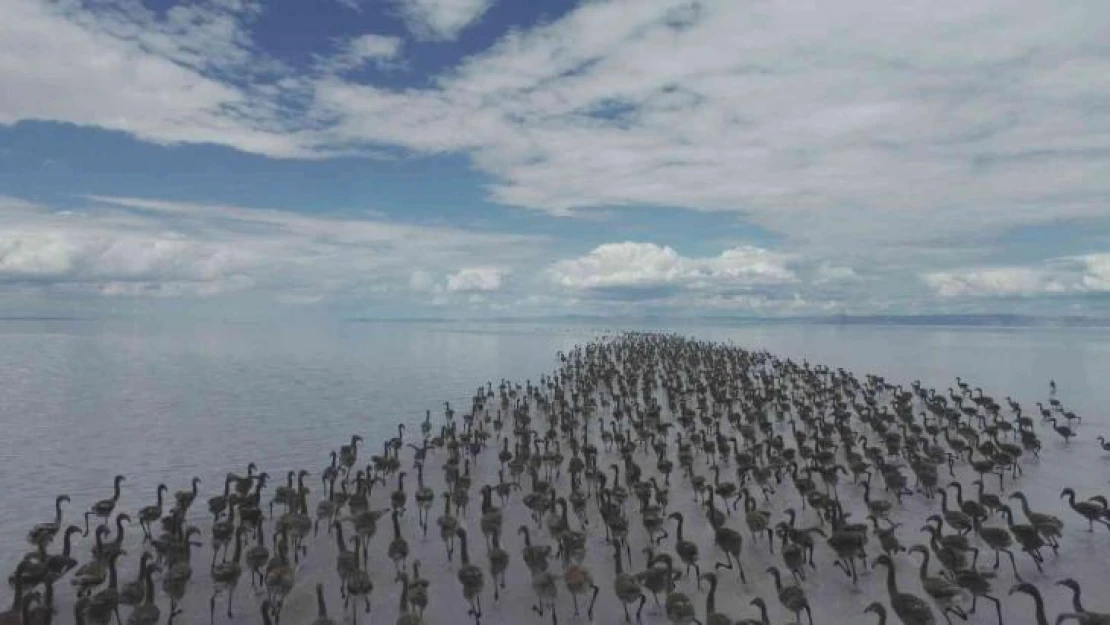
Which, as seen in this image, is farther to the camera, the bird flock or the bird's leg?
the bird flock

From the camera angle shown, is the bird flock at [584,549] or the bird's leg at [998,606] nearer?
the bird's leg at [998,606]

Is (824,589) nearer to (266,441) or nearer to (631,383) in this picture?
(266,441)

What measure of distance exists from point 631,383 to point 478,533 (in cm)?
2732

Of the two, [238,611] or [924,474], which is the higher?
[924,474]

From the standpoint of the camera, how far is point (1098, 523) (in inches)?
726

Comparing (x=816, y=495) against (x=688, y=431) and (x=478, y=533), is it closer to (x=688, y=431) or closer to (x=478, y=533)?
(x=478, y=533)

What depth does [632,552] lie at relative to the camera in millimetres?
17203

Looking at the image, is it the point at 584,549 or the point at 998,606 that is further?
the point at 584,549

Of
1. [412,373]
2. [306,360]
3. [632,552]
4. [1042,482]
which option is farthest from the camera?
[306,360]

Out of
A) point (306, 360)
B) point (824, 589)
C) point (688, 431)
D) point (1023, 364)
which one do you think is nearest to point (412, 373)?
A: point (306, 360)

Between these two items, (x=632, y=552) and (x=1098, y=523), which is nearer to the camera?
(x=632, y=552)

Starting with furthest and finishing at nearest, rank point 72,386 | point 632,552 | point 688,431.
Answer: point 72,386 < point 688,431 < point 632,552

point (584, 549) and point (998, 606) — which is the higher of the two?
point (584, 549)

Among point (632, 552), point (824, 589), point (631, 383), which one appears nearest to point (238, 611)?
point (632, 552)
